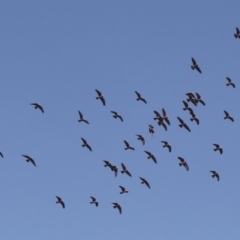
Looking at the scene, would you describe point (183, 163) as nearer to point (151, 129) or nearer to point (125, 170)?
point (151, 129)

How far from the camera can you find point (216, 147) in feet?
292

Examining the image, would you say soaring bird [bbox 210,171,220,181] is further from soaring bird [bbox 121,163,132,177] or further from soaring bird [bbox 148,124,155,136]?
soaring bird [bbox 121,163,132,177]

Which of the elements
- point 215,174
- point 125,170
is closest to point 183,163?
point 215,174

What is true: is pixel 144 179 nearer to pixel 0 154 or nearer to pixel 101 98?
pixel 101 98

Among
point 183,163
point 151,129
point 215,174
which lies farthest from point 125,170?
point 215,174

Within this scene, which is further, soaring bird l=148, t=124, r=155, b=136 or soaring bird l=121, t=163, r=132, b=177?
soaring bird l=148, t=124, r=155, b=136

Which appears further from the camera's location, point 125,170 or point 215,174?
point 215,174

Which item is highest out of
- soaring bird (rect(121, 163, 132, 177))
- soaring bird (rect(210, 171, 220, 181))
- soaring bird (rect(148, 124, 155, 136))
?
soaring bird (rect(148, 124, 155, 136))

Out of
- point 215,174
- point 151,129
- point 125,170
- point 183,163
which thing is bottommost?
point 215,174

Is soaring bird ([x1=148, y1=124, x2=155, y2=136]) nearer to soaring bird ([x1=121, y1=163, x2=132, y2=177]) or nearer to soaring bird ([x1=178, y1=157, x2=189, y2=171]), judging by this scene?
soaring bird ([x1=178, y1=157, x2=189, y2=171])

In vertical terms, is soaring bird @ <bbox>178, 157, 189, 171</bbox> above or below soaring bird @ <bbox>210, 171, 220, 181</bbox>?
above

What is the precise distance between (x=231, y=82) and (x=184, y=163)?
43.7 ft

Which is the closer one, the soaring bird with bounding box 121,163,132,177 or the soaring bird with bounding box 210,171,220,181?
the soaring bird with bounding box 121,163,132,177

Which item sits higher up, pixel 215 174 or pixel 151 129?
pixel 151 129
